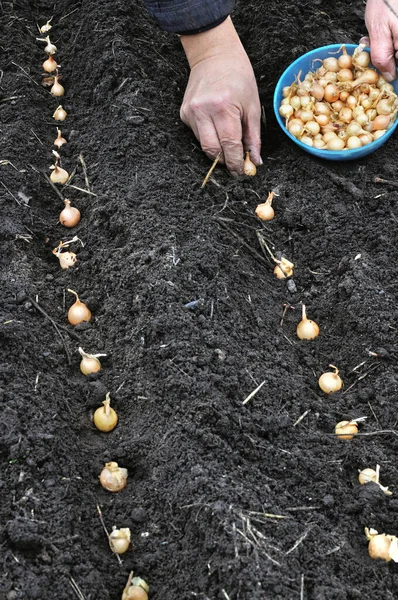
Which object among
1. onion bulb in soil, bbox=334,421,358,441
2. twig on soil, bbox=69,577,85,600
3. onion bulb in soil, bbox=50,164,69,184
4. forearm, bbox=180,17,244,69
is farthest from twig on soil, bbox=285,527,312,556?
forearm, bbox=180,17,244,69

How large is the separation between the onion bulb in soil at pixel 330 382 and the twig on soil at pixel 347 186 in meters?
0.84

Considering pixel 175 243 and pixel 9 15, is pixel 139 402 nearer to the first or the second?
pixel 175 243

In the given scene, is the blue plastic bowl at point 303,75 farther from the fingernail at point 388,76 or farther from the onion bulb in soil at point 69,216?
the onion bulb in soil at point 69,216

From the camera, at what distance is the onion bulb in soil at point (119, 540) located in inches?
80.7

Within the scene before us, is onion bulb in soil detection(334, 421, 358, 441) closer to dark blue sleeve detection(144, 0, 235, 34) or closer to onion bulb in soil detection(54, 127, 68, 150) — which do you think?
dark blue sleeve detection(144, 0, 235, 34)

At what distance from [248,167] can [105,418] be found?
1.28 metres

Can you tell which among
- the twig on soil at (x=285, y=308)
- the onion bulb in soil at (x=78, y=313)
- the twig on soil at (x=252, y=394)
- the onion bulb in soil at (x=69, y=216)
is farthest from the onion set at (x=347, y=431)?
the onion bulb in soil at (x=69, y=216)

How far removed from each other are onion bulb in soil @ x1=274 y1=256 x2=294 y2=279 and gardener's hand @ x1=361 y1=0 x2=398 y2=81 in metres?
0.90

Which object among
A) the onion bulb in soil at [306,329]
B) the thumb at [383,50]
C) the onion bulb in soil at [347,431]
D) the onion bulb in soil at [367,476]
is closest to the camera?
the onion bulb in soil at [367,476]

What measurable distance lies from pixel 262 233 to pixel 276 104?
0.64 meters

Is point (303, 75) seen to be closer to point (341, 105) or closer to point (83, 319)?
point (341, 105)

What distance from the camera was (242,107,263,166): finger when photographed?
3020 mm

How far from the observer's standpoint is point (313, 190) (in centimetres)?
306

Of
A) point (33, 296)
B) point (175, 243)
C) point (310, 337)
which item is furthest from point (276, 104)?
point (33, 296)
